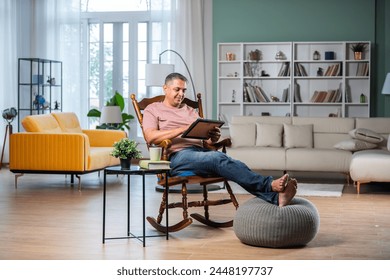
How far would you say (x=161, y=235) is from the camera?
5.12m

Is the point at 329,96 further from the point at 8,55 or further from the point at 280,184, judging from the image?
the point at 280,184

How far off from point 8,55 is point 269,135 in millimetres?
4278

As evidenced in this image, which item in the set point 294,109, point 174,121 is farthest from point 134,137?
point 174,121

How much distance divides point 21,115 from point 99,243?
22.2 ft

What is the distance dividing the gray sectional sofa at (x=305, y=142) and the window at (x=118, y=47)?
2.72 m

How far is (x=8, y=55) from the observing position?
1091 centimetres

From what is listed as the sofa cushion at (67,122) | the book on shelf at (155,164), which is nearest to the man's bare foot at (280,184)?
the book on shelf at (155,164)

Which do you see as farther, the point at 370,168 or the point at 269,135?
the point at 269,135

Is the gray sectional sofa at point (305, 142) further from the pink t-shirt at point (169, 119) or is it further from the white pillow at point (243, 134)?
the pink t-shirt at point (169, 119)

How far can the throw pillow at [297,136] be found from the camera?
8.90 metres

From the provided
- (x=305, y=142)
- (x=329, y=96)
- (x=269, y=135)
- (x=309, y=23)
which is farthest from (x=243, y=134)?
(x=309, y=23)

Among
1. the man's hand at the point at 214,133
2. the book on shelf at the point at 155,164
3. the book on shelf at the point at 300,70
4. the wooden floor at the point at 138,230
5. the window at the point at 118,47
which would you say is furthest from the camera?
the window at the point at 118,47

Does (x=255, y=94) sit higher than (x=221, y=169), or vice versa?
(x=255, y=94)

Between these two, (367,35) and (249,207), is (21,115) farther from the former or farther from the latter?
(249,207)
